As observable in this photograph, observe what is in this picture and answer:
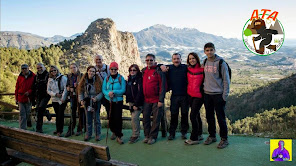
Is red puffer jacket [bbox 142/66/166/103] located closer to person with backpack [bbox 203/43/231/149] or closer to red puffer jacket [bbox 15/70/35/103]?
person with backpack [bbox 203/43/231/149]

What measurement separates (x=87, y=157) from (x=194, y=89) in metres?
2.72

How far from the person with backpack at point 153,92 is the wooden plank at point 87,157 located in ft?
7.80

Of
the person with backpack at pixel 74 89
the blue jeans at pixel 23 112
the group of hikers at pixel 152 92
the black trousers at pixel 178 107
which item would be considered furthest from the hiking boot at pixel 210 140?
the blue jeans at pixel 23 112

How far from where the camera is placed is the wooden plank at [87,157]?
247 cm

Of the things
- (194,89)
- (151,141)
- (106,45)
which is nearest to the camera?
(194,89)

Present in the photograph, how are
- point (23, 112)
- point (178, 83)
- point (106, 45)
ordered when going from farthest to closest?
point (106, 45), point (23, 112), point (178, 83)

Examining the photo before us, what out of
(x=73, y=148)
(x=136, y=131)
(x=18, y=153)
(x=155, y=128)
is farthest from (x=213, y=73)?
(x=18, y=153)

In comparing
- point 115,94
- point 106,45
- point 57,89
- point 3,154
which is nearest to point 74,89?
point 57,89

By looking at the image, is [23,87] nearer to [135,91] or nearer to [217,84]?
[135,91]

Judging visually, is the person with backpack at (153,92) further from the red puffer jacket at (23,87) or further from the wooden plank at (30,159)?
the red puffer jacket at (23,87)

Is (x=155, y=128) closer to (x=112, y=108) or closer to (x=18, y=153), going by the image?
(x=112, y=108)

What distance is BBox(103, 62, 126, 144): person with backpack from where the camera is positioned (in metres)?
4.88

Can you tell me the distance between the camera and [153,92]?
15.6 ft

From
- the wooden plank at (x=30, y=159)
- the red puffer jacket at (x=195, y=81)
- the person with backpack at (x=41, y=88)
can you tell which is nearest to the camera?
the wooden plank at (x=30, y=159)
